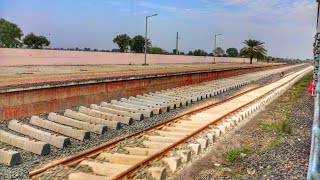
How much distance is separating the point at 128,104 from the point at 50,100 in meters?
3.54

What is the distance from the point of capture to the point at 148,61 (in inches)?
2140

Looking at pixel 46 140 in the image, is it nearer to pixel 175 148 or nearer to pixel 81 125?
pixel 81 125

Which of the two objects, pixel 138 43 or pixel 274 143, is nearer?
pixel 274 143

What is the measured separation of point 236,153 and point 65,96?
24.6 feet

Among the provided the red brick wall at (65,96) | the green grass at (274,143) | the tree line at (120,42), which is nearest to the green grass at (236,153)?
the green grass at (274,143)

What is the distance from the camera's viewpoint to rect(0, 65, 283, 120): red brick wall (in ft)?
38.1

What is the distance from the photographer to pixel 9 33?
69.8 m

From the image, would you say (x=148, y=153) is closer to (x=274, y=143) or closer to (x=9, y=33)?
(x=274, y=143)

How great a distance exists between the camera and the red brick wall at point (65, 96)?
38.1ft

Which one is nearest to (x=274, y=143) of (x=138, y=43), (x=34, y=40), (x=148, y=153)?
(x=148, y=153)

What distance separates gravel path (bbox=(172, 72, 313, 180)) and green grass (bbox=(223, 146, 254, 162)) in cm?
12

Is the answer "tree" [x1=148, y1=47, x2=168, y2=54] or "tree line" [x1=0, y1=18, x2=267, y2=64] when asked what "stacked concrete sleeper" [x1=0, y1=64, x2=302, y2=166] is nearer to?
"tree line" [x1=0, y1=18, x2=267, y2=64]

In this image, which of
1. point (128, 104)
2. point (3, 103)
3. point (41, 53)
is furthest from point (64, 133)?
point (41, 53)

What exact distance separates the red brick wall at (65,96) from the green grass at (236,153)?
684 cm
